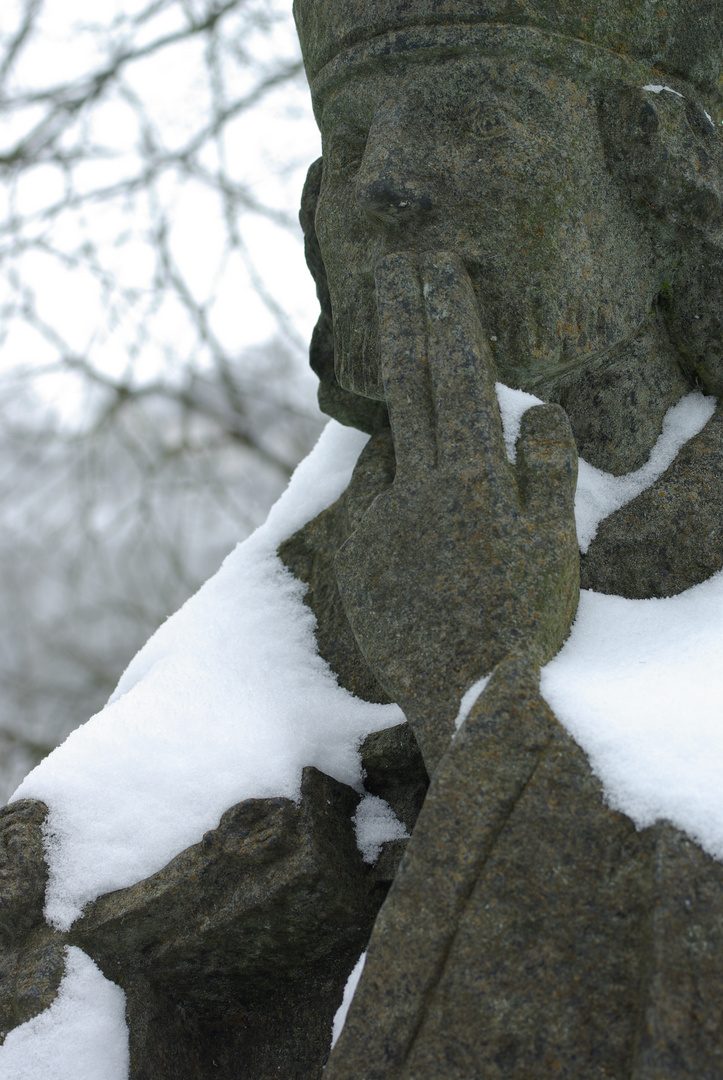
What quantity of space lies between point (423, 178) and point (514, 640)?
2.26 ft

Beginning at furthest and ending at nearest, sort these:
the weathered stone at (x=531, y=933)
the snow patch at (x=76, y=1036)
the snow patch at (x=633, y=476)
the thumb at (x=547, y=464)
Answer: the snow patch at (x=633, y=476)
the snow patch at (x=76, y=1036)
the thumb at (x=547, y=464)
the weathered stone at (x=531, y=933)

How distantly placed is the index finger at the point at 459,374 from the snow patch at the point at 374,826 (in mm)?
576

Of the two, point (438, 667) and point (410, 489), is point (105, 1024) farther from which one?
point (410, 489)

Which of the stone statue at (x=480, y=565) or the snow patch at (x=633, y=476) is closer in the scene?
the stone statue at (x=480, y=565)

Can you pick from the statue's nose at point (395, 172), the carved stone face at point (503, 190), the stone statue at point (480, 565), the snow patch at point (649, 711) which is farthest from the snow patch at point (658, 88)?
the snow patch at point (649, 711)

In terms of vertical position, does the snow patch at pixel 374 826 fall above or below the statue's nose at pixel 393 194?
below

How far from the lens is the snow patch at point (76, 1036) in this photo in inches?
53.7

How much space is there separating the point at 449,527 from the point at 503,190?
0.52 meters

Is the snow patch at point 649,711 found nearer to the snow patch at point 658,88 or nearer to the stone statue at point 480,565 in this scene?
the stone statue at point 480,565

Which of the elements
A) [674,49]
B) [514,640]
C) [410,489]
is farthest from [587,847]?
[674,49]

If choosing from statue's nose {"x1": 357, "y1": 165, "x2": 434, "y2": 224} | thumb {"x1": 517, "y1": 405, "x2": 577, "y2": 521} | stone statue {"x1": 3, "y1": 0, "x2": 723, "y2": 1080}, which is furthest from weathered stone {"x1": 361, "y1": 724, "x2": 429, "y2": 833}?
statue's nose {"x1": 357, "y1": 165, "x2": 434, "y2": 224}

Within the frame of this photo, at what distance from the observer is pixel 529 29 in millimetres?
1416

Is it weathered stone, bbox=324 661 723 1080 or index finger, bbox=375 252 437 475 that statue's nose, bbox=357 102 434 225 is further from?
weathered stone, bbox=324 661 723 1080

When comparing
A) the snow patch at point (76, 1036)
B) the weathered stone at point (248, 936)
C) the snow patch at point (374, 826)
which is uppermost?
the snow patch at point (374, 826)
